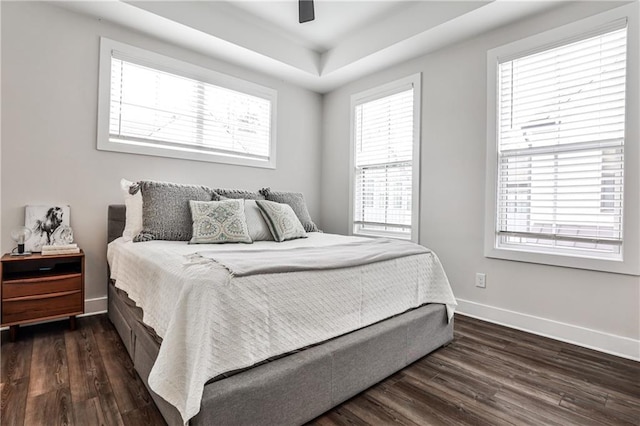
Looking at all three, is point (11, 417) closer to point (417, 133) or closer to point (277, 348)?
point (277, 348)

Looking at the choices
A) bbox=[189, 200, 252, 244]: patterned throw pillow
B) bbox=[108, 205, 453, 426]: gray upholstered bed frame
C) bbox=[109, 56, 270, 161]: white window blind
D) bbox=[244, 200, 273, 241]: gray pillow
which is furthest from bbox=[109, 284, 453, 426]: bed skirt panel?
bbox=[109, 56, 270, 161]: white window blind

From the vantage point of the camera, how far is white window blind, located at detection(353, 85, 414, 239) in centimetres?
358

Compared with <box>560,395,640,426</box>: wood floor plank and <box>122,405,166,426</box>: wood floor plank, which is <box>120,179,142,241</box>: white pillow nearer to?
<box>122,405,166,426</box>: wood floor plank

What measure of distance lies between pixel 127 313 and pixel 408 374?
5.83ft

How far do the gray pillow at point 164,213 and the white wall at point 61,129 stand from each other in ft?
1.91

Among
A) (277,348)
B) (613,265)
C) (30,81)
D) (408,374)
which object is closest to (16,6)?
(30,81)

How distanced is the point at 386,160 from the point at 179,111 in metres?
2.31

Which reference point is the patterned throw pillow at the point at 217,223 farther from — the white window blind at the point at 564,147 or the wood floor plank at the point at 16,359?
the white window blind at the point at 564,147

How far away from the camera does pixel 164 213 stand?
250cm

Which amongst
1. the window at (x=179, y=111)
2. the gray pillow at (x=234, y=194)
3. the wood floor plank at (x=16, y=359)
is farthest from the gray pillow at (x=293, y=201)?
the wood floor plank at (x=16, y=359)

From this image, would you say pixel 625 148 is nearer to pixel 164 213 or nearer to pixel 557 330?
pixel 557 330

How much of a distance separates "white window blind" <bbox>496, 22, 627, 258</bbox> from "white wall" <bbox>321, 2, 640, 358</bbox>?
160 millimetres

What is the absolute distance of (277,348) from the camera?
4.49 ft

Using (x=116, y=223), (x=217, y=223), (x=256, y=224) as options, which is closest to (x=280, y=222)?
(x=256, y=224)
